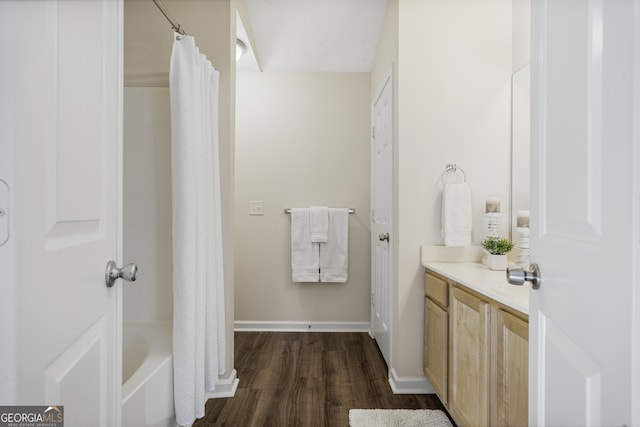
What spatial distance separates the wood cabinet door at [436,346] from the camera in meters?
1.65

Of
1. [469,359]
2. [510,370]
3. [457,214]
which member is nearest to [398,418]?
[469,359]

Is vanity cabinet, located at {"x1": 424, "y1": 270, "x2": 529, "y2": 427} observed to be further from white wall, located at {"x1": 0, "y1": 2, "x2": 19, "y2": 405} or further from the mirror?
white wall, located at {"x1": 0, "y1": 2, "x2": 19, "y2": 405}

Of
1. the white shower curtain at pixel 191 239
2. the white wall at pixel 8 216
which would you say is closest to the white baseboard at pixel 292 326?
the white shower curtain at pixel 191 239

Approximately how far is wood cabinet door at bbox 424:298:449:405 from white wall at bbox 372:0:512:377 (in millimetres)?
73

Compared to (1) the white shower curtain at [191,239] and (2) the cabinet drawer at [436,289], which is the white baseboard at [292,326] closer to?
(2) the cabinet drawer at [436,289]

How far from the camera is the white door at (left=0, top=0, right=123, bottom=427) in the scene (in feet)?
1.68

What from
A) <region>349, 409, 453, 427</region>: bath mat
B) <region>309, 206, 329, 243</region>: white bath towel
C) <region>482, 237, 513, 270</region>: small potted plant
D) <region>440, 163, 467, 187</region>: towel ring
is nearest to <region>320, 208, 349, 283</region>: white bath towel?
<region>309, 206, 329, 243</region>: white bath towel

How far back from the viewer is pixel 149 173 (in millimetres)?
1912

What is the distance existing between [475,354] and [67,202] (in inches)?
56.9

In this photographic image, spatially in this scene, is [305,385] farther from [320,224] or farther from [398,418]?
[320,224]

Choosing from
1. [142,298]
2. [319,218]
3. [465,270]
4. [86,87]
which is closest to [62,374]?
[86,87]

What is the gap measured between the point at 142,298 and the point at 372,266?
1.77 m

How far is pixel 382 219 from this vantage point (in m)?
2.49

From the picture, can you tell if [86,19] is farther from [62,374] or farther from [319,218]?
[319,218]
